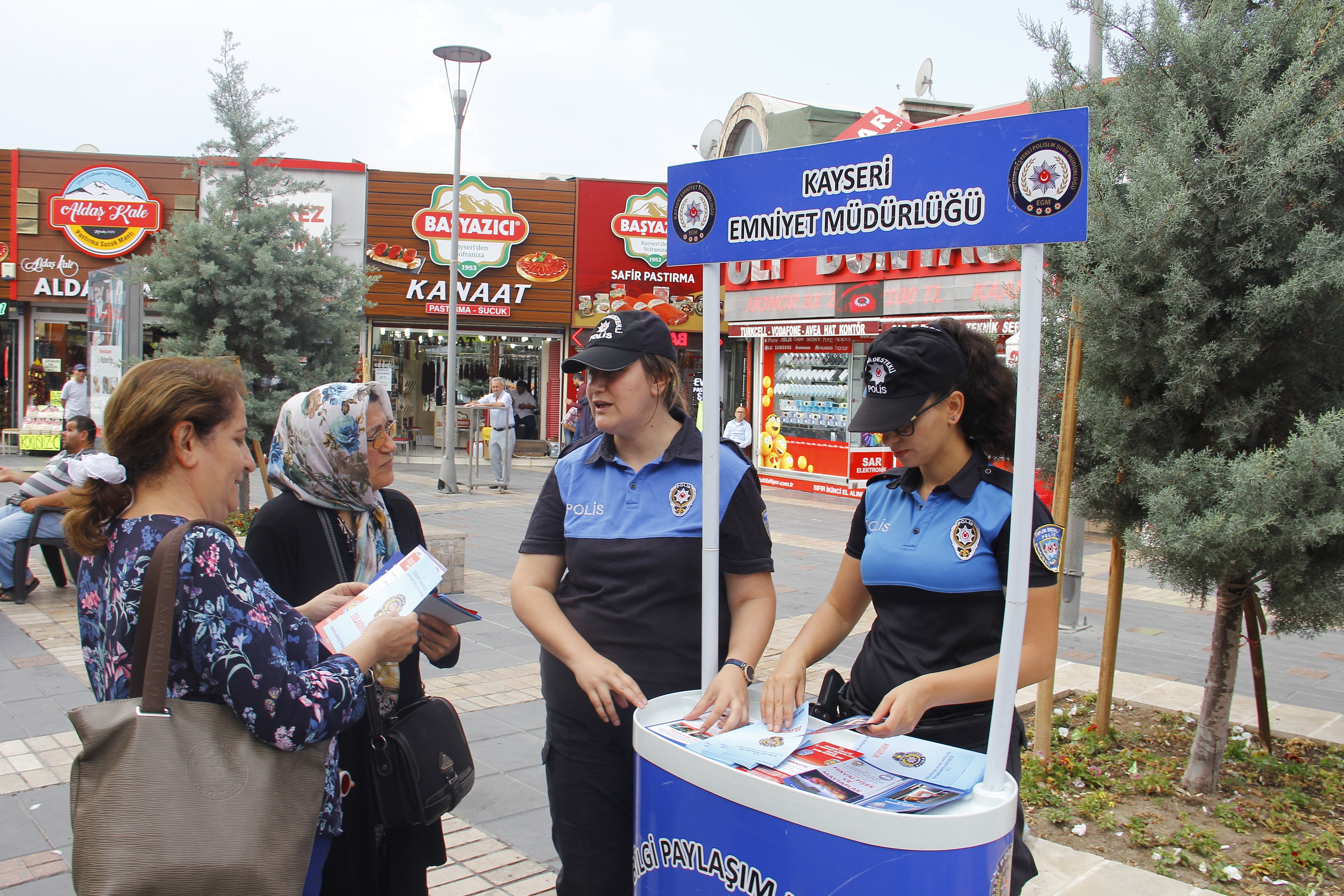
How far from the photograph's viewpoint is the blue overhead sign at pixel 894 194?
169 cm

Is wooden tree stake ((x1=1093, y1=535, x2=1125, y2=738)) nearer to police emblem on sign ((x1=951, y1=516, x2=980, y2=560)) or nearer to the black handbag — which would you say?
police emblem on sign ((x1=951, y1=516, x2=980, y2=560))

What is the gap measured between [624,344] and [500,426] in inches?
530

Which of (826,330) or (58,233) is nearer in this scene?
(826,330)

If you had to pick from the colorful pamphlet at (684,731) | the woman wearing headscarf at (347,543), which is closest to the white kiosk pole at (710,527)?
the colorful pamphlet at (684,731)

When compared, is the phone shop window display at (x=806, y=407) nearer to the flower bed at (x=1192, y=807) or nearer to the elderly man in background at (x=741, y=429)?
the elderly man in background at (x=741, y=429)

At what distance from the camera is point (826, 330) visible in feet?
55.4

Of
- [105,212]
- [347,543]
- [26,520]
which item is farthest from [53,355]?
[347,543]

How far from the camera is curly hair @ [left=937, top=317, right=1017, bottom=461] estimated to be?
2.16 meters

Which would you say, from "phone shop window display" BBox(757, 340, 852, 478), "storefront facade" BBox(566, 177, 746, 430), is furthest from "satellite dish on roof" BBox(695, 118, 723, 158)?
"phone shop window display" BBox(757, 340, 852, 478)

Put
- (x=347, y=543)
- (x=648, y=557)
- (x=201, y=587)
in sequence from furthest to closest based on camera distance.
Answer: (x=347, y=543) → (x=648, y=557) → (x=201, y=587)

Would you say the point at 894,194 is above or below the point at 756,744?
above

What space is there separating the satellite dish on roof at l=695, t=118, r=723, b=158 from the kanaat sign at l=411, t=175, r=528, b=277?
4.69 meters

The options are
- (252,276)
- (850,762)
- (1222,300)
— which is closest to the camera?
(850,762)

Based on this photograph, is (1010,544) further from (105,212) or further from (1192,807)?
(105,212)
